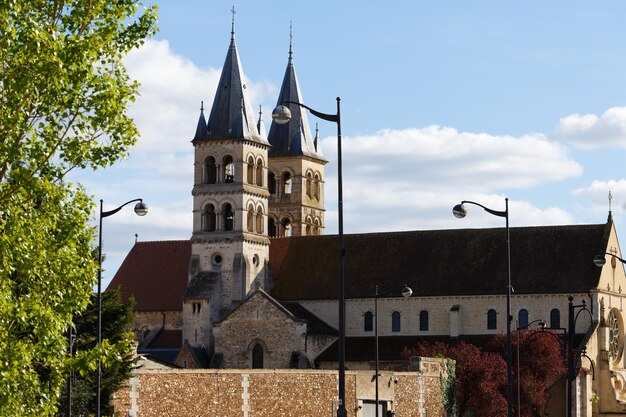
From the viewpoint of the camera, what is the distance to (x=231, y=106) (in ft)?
320

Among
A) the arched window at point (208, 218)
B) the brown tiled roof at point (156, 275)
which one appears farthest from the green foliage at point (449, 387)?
the brown tiled roof at point (156, 275)

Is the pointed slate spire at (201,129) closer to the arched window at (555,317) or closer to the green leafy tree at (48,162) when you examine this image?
the arched window at (555,317)

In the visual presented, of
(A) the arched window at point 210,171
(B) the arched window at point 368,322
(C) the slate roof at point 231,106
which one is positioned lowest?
(B) the arched window at point 368,322

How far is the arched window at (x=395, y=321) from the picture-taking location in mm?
93562

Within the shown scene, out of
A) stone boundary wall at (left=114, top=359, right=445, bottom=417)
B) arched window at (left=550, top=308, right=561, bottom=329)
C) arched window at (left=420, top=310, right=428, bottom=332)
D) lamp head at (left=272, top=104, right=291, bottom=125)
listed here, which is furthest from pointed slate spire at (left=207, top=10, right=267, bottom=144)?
lamp head at (left=272, top=104, right=291, bottom=125)

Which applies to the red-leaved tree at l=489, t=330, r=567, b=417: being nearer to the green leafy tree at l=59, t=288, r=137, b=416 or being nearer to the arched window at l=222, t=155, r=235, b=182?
the arched window at l=222, t=155, r=235, b=182

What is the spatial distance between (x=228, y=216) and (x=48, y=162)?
6925 cm

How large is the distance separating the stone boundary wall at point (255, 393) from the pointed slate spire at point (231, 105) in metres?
31.1

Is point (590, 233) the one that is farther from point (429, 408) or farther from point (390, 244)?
point (429, 408)

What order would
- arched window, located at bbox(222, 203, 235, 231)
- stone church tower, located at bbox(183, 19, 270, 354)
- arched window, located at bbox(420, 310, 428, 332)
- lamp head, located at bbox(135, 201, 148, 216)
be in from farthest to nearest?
arched window, located at bbox(222, 203, 235, 231), stone church tower, located at bbox(183, 19, 270, 354), arched window, located at bbox(420, 310, 428, 332), lamp head, located at bbox(135, 201, 148, 216)

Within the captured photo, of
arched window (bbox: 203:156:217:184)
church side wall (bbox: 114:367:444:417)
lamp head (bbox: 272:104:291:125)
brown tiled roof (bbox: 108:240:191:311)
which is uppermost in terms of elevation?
arched window (bbox: 203:156:217:184)

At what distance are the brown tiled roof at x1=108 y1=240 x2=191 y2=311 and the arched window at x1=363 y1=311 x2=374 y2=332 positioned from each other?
12507 millimetres

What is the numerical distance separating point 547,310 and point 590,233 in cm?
612

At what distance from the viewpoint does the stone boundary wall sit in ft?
168
